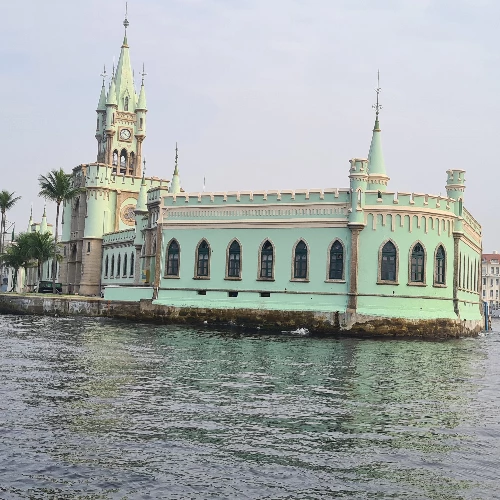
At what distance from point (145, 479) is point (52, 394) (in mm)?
6508

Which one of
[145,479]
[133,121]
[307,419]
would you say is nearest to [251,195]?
[307,419]

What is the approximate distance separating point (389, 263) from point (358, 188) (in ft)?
14.1

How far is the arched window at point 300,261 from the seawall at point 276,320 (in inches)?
101

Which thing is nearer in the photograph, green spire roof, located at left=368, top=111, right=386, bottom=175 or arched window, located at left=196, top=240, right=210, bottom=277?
arched window, located at left=196, top=240, right=210, bottom=277

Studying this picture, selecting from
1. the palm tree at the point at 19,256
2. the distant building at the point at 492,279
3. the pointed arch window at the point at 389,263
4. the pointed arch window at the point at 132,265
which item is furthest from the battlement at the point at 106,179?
the distant building at the point at 492,279

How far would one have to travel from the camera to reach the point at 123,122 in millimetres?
79875

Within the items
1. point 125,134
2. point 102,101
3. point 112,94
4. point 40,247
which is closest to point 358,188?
point 40,247

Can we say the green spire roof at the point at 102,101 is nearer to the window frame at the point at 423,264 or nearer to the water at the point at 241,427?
the window frame at the point at 423,264

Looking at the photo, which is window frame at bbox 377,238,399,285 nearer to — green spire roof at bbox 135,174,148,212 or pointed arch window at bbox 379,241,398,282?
pointed arch window at bbox 379,241,398,282

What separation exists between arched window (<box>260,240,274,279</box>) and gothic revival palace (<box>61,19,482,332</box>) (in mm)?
57

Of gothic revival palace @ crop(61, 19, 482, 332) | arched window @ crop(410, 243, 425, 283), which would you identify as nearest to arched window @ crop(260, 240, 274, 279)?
gothic revival palace @ crop(61, 19, 482, 332)

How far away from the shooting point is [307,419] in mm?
14414

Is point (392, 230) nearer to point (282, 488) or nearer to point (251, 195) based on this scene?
point (251, 195)

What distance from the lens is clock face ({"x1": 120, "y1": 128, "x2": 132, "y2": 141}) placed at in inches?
3127
